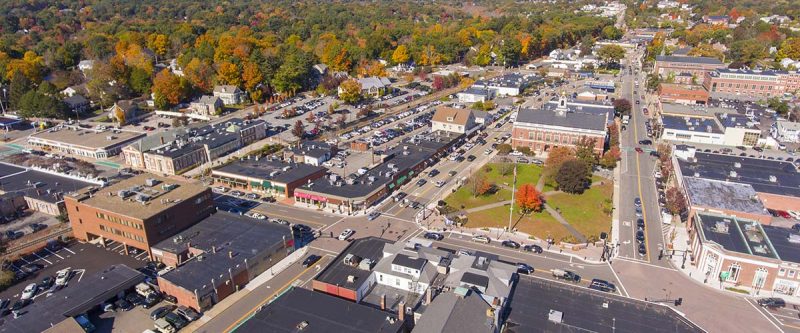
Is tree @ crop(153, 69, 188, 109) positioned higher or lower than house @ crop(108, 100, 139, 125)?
higher

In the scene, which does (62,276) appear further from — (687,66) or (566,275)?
(687,66)

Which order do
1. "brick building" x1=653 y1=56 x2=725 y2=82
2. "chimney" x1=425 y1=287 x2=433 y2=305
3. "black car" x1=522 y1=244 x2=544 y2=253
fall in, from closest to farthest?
"chimney" x1=425 y1=287 x2=433 y2=305 → "black car" x1=522 y1=244 x2=544 y2=253 → "brick building" x1=653 y1=56 x2=725 y2=82

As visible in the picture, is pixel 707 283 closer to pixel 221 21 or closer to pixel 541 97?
pixel 541 97

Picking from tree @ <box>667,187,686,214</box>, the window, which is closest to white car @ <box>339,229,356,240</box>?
the window

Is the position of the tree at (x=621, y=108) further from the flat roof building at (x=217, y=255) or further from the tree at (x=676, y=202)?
the flat roof building at (x=217, y=255)

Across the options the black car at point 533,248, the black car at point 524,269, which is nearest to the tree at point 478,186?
the black car at point 533,248

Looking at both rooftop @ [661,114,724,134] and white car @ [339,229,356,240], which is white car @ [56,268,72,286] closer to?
white car @ [339,229,356,240]
